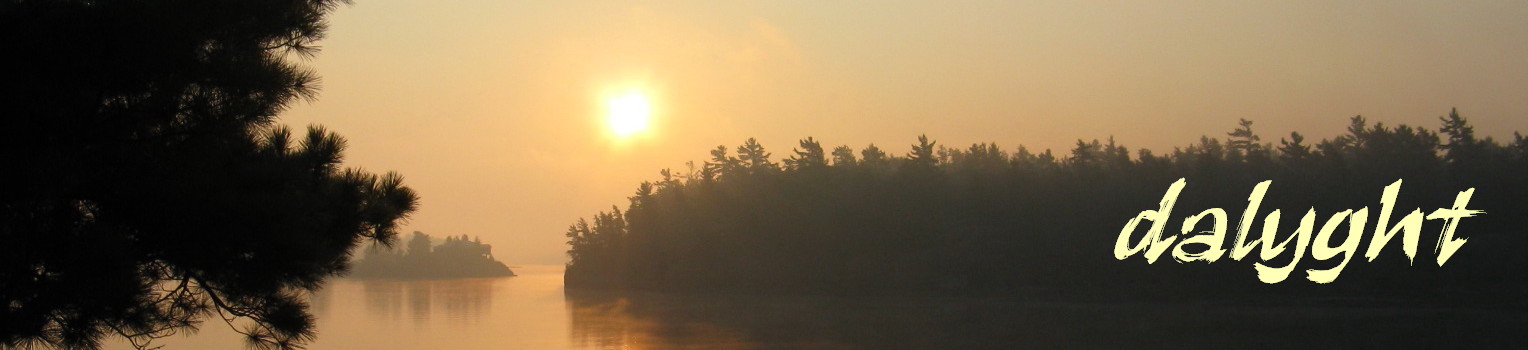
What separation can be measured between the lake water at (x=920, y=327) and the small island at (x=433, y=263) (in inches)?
2692

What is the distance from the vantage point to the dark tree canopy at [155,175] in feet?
18.0

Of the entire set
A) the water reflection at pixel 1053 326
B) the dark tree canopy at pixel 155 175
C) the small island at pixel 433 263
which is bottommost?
the water reflection at pixel 1053 326

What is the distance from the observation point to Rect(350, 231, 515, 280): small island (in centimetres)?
10200

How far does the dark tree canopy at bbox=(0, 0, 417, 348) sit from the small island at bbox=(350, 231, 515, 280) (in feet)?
317

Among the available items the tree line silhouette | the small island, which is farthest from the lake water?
the small island

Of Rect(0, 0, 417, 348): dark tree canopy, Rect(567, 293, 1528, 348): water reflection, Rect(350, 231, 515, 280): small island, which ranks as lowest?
Rect(567, 293, 1528, 348): water reflection

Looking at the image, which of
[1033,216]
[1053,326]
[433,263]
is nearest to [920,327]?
[1053,326]

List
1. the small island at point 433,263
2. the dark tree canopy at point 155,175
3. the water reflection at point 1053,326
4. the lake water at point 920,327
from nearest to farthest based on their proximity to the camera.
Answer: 1. the dark tree canopy at point 155,175
2. the water reflection at point 1053,326
3. the lake water at point 920,327
4. the small island at point 433,263

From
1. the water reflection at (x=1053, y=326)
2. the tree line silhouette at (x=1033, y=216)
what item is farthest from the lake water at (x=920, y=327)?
the tree line silhouette at (x=1033, y=216)

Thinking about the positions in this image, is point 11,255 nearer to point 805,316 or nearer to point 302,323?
point 302,323

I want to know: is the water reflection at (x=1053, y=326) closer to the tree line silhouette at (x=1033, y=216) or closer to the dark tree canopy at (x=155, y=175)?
the tree line silhouette at (x=1033, y=216)

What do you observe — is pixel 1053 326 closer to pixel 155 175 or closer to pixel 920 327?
pixel 920 327

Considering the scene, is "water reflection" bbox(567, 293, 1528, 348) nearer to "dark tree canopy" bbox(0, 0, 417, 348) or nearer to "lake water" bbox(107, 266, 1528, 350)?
"lake water" bbox(107, 266, 1528, 350)

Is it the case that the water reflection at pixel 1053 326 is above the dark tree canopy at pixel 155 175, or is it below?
below
